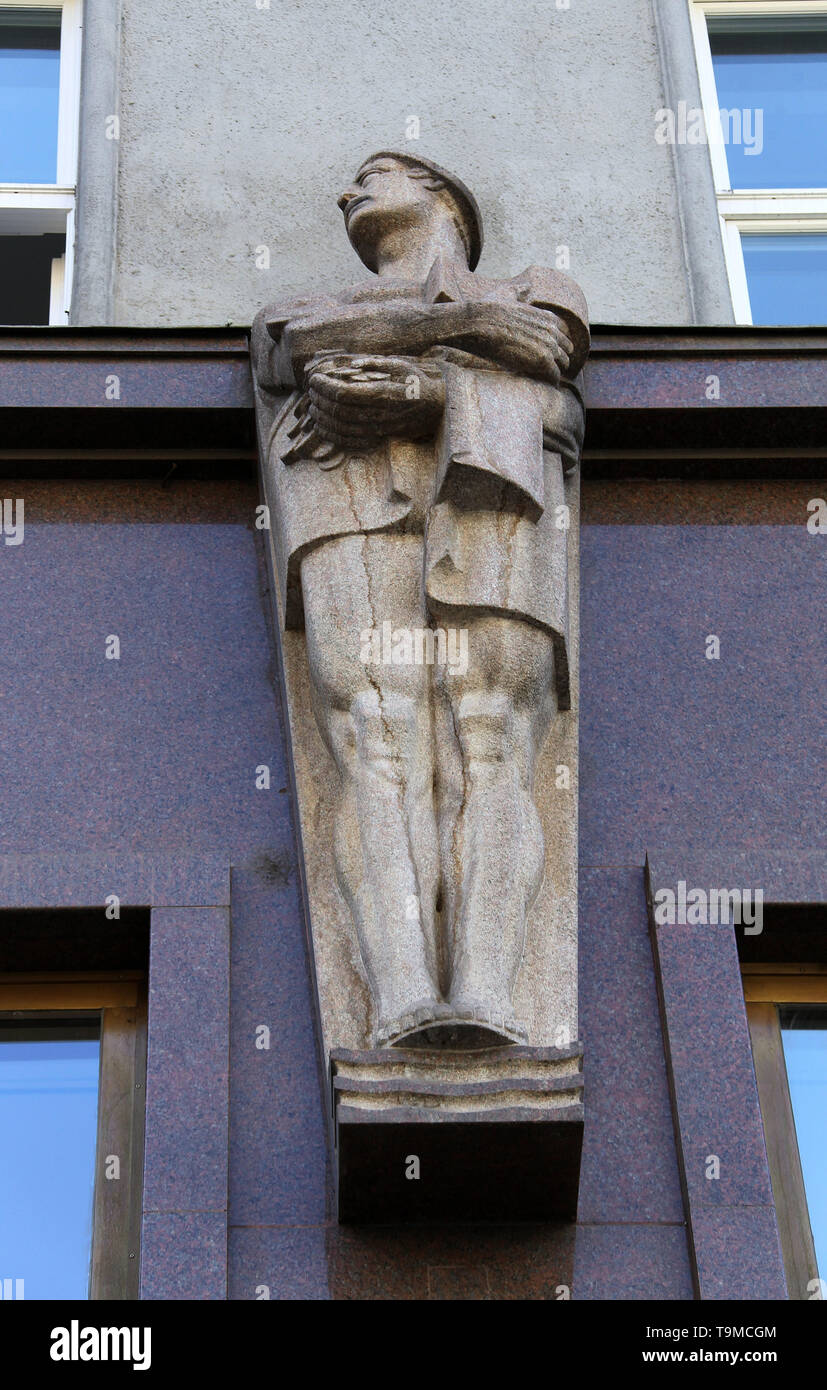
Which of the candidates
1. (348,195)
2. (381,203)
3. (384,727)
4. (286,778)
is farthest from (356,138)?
(384,727)

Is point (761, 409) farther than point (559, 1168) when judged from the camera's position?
Yes

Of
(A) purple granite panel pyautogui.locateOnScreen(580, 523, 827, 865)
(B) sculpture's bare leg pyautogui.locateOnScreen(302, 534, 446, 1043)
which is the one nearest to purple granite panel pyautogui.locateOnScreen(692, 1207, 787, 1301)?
(B) sculpture's bare leg pyautogui.locateOnScreen(302, 534, 446, 1043)

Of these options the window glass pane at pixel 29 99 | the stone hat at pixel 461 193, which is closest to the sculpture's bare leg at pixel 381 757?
the stone hat at pixel 461 193

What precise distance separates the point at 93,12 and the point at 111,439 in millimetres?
2375

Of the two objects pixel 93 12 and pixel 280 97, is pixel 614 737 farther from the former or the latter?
pixel 93 12

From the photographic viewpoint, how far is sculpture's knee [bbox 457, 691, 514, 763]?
6.43 metres

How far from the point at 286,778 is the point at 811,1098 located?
1.70m

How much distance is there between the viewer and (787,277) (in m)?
8.95

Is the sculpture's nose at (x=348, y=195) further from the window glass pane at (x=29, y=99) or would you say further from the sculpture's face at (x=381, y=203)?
the window glass pane at (x=29, y=99)

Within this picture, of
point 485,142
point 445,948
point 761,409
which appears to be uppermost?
point 485,142

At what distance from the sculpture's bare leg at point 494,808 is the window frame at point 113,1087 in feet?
3.35

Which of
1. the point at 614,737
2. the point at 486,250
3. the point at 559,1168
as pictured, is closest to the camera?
the point at 559,1168

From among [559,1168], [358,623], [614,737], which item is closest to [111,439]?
[358,623]

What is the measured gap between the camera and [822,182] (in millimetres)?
9273
